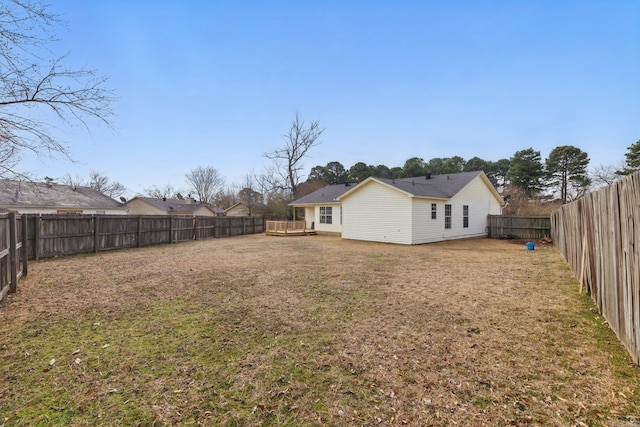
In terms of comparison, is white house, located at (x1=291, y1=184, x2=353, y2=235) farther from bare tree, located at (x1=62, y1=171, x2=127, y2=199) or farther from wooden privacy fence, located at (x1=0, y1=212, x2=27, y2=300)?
bare tree, located at (x1=62, y1=171, x2=127, y2=199)

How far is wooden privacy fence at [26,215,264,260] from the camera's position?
9851 millimetres

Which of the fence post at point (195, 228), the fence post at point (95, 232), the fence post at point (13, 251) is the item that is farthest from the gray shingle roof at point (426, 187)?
the fence post at point (13, 251)

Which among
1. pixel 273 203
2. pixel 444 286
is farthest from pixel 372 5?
pixel 273 203

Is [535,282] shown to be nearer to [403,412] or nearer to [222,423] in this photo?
[403,412]

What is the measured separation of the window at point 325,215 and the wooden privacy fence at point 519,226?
11007 mm

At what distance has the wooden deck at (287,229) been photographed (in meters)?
20.5

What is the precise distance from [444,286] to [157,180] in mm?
52459

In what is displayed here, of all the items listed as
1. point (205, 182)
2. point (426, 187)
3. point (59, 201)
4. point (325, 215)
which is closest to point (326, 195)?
point (325, 215)

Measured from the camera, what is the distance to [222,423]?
213 cm

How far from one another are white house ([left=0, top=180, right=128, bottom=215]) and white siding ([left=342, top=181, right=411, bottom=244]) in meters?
18.7

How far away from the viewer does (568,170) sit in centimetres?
2881

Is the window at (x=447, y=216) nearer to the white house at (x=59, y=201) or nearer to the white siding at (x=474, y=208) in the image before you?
the white siding at (x=474, y=208)

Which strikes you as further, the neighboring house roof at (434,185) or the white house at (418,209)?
the neighboring house roof at (434,185)

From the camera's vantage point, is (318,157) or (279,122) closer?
(279,122)
